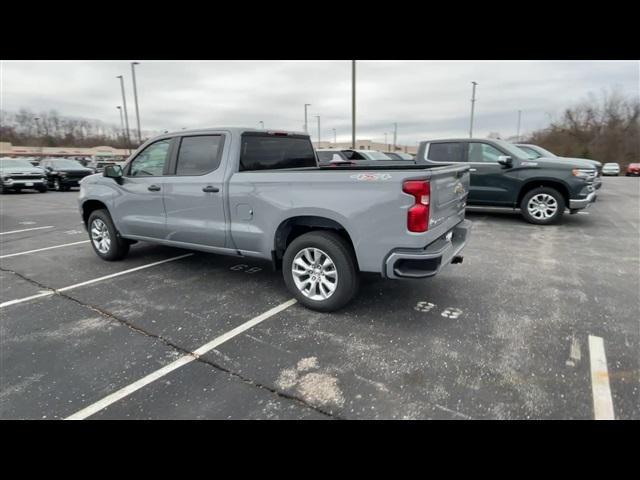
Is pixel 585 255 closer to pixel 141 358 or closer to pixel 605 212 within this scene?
pixel 605 212

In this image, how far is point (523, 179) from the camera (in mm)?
8211

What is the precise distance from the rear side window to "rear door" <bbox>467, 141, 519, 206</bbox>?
Result: 0.67ft

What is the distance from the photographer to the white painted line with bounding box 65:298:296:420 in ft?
8.10

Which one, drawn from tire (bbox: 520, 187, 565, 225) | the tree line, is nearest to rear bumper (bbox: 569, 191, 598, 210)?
tire (bbox: 520, 187, 565, 225)

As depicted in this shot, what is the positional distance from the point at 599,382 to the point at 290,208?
2.84 metres

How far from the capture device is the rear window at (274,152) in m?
4.47

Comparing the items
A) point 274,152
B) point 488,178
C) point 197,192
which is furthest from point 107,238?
A: point 488,178

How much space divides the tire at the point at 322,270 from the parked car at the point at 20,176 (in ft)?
63.3

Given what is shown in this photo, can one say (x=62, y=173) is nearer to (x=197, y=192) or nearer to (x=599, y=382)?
(x=197, y=192)

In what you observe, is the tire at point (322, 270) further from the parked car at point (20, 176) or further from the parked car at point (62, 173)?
the parked car at point (62, 173)

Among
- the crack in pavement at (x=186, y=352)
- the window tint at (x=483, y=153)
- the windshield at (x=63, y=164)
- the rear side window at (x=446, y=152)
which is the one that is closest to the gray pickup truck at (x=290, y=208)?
the crack in pavement at (x=186, y=352)
